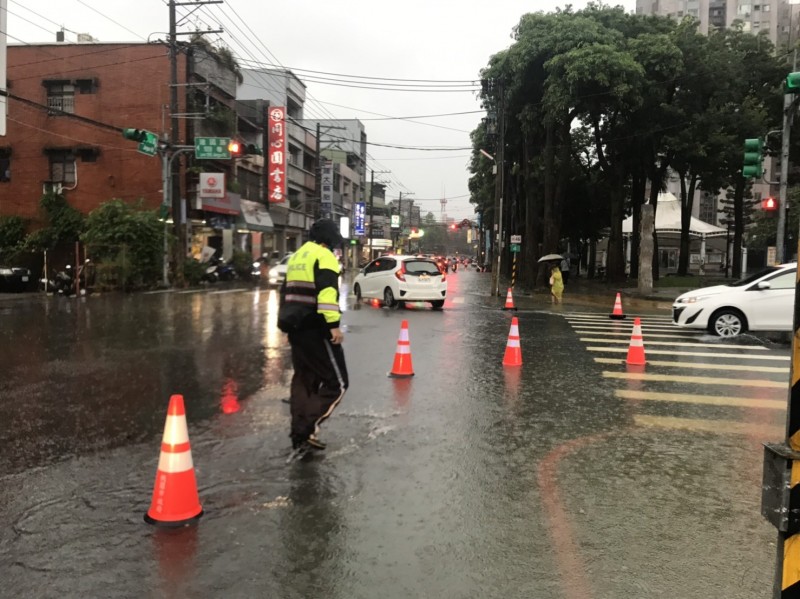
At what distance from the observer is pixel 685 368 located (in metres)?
9.71

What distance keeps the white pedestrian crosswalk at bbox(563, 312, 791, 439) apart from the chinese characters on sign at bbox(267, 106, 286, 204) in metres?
32.6

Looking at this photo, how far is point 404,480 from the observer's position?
484cm

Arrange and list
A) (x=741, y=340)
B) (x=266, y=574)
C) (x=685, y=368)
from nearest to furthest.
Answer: (x=266, y=574) → (x=685, y=368) → (x=741, y=340)

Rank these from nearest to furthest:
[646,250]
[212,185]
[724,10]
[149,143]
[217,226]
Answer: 1. [149,143]
2. [646,250]
3. [212,185]
4. [217,226]
5. [724,10]

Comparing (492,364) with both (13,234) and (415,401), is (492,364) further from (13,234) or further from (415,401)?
(13,234)

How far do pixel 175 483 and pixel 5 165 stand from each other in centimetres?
3496

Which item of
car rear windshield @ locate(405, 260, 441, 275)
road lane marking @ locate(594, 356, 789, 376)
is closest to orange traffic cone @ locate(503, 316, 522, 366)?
road lane marking @ locate(594, 356, 789, 376)

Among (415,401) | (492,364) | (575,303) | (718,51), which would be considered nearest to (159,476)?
(415,401)

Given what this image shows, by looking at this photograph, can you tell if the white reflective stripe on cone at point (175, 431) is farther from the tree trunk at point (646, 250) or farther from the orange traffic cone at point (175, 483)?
the tree trunk at point (646, 250)

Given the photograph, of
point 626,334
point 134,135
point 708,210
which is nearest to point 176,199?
point 134,135

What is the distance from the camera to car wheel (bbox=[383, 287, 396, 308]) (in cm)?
2012

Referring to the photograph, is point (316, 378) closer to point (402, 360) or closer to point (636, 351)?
point (402, 360)

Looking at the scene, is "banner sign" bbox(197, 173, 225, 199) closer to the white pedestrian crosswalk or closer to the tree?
the tree

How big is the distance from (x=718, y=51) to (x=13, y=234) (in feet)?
112
